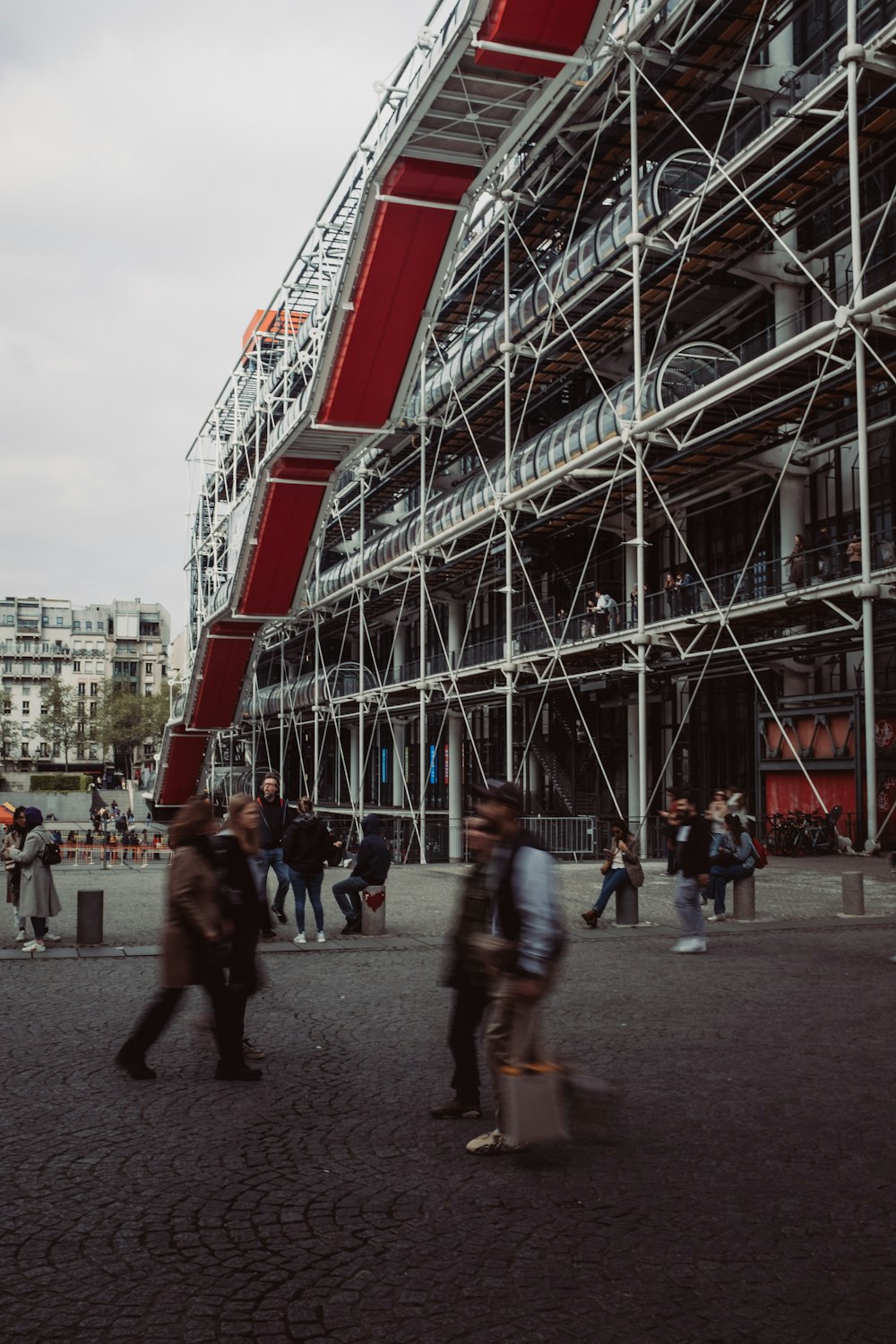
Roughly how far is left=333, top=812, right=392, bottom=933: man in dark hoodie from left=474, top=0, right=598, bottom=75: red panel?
10.1 m

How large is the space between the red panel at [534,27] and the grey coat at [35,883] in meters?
11.1

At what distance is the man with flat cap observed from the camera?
479 cm

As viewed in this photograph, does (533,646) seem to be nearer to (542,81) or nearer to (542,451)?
(542,451)

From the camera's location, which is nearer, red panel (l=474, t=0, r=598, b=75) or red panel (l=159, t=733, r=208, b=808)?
red panel (l=474, t=0, r=598, b=75)

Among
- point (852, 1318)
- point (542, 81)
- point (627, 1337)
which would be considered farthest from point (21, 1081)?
point (542, 81)

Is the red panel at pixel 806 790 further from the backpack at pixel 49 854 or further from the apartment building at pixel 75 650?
the apartment building at pixel 75 650

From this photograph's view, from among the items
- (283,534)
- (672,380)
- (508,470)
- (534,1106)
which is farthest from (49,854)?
(508,470)

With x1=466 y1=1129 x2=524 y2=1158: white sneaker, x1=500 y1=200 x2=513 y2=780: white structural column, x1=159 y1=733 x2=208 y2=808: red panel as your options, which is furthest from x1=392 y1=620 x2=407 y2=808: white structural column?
x1=466 y1=1129 x2=524 y2=1158: white sneaker

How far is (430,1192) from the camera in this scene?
4457mm

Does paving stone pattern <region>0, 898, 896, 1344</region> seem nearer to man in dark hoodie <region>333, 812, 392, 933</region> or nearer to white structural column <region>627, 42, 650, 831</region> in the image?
man in dark hoodie <region>333, 812, 392, 933</region>

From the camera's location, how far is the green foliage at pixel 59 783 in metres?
69.7

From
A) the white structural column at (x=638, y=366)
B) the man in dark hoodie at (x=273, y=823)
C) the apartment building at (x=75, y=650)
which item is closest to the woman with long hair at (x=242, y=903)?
the man in dark hoodie at (x=273, y=823)

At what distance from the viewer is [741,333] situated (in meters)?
25.0

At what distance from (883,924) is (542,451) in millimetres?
14051
